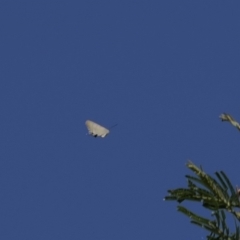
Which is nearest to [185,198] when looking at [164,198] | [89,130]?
[164,198]

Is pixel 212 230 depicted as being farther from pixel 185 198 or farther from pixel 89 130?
pixel 89 130

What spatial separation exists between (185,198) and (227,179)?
14.8 inches

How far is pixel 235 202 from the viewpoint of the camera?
36.3 feet

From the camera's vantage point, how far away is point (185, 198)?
11.2m

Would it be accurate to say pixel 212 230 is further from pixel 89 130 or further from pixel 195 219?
pixel 89 130

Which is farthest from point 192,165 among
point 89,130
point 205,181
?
point 89,130

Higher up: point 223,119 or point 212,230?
point 223,119

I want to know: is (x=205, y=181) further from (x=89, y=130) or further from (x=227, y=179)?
(x=89, y=130)

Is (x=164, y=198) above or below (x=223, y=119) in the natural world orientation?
below

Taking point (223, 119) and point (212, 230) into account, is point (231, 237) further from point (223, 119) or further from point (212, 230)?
point (223, 119)

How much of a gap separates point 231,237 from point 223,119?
1.04 m

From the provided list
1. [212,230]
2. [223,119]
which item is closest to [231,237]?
[212,230]

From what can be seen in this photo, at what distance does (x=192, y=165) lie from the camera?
11.0m

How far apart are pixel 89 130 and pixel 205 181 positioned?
995 mm
